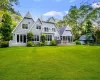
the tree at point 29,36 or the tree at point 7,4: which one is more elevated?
the tree at point 7,4

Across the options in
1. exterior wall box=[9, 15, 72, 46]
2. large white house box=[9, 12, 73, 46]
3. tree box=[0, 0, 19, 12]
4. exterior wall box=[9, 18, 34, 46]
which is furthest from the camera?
large white house box=[9, 12, 73, 46]

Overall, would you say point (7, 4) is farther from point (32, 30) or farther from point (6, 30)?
point (32, 30)

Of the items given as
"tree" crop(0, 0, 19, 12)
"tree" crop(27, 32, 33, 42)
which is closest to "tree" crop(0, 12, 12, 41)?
"tree" crop(27, 32, 33, 42)

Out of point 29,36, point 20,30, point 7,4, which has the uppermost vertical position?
point 7,4

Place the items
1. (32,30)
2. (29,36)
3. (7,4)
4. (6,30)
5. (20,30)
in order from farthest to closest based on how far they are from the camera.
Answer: (32,30)
(29,36)
(20,30)
(6,30)
(7,4)

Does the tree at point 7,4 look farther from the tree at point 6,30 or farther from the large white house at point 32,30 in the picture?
the large white house at point 32,30

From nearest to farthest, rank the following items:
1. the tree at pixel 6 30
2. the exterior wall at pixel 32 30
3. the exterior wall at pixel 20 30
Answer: the tree at pixel 6 30
the exterior wall at pixel 20 30
the exterior wall at pixel 32 30

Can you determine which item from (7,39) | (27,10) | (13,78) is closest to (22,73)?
(13,78)

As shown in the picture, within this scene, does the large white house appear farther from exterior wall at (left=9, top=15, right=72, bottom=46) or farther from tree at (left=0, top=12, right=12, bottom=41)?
tree at (left=0, top=12, right=12, bottom=41)

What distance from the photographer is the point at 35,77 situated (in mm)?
8125

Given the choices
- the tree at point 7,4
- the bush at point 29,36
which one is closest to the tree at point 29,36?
the bush at point 29,36

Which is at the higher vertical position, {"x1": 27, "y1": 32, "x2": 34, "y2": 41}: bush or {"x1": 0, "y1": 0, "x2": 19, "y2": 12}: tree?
{"x1": 0, "y1": 0, "x2": 19, "y2": 12}: tree

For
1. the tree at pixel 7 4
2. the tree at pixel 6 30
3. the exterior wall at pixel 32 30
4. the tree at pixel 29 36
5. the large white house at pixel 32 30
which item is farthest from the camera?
the tree at pixel 29 36

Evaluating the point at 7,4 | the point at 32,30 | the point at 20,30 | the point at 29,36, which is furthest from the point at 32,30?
the point at 7,4
